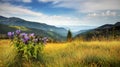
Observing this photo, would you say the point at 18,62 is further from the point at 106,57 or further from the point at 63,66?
the point at 106,57

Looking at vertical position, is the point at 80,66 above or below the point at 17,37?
below

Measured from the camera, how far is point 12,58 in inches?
181

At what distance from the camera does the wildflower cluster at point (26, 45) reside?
15.2 ft

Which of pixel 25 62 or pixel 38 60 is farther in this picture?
pixel 38 60

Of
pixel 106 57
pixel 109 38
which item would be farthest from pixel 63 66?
pixel 109 38

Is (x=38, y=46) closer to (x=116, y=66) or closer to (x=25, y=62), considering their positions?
(x=25, y=62)

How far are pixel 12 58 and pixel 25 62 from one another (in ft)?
1.17

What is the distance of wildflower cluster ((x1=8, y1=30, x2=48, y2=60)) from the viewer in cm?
463

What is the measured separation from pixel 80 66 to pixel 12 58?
190cm

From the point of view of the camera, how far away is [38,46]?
4883mm

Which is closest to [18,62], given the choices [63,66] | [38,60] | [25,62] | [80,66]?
[25,62]

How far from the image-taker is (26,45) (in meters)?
4.68

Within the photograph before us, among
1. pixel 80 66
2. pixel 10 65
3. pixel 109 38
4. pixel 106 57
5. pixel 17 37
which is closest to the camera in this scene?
pixel 80 66

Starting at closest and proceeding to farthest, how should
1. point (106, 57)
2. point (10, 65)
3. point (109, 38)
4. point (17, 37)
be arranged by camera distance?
point (106, 57) → point (10, 65) → point (17, 37) → point (109, 38)
